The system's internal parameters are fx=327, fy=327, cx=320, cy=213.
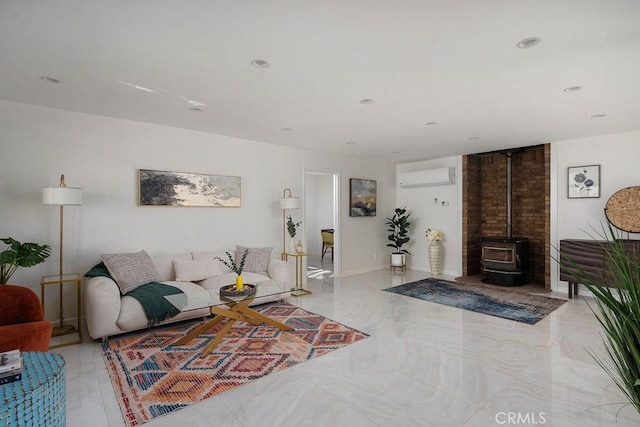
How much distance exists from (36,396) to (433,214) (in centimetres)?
674

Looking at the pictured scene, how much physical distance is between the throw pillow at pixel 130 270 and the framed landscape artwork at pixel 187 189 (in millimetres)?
821

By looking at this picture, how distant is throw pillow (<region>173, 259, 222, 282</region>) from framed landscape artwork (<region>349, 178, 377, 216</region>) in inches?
128

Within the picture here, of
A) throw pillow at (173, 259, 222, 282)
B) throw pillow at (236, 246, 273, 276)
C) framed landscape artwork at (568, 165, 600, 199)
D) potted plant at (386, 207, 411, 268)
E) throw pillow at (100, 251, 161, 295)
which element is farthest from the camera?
potted plant at (386, 207, 411, 268)

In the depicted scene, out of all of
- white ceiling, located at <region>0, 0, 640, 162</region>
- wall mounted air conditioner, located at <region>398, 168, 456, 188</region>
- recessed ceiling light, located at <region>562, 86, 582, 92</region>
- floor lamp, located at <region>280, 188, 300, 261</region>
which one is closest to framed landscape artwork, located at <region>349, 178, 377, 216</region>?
wall mounted air conditioner, located at <region>398, 168, 456, 188</region>

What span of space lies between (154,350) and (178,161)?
8.43 ft

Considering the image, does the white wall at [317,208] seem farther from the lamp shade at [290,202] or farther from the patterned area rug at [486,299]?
the lamp shade at [290,202]

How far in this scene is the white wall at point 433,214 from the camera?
6699 mm

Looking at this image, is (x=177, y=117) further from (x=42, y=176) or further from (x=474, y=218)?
(x=474, y=218)

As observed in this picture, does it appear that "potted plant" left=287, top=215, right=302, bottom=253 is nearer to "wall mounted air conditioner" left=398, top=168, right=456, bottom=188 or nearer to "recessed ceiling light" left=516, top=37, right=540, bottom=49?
"wall mounted air conditioner" left=398, top=168, right=456, bottom=188

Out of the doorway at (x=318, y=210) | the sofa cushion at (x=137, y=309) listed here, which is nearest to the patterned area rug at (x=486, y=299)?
the sofa cushion at (x=137, y=309)

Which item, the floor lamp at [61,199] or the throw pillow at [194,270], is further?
the throw pillow at [194,270]

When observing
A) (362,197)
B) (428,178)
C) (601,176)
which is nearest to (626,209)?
(601,176)

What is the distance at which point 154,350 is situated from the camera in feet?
10.2

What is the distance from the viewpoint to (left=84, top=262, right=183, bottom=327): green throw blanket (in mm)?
3395
